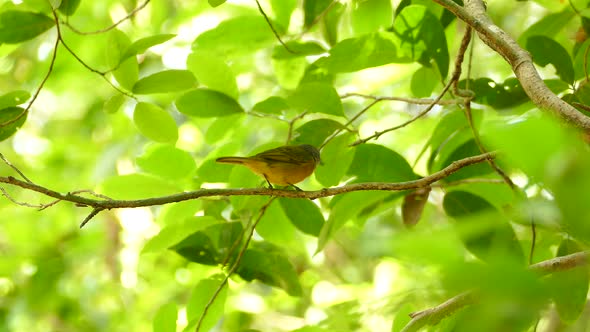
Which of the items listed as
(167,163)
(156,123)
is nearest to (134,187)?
(167,163)

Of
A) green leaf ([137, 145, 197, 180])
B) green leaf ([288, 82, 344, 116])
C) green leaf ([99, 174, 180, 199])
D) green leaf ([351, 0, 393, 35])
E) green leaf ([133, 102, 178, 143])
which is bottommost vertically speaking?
green leaf ([99, 174, 180, 199])

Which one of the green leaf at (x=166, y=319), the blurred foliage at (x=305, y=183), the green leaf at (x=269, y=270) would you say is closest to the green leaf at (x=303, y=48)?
the blurred foliage at (x=305, y=183)

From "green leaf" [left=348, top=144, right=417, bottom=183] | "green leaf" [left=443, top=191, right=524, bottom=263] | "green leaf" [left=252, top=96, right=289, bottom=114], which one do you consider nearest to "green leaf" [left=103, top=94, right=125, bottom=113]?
"green leaf" [left=252, top=96, right=289, bottom=114]

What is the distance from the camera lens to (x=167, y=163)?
2570mm

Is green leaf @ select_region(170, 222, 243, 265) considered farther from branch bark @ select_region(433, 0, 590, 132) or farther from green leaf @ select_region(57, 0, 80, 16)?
branch bark @ select_region(433, 0, 590, 132)

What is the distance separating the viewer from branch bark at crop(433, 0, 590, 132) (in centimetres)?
149

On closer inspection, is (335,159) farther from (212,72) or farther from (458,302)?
(458,302)

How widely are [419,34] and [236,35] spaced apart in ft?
2.41

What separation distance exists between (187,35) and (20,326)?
213 centimetres

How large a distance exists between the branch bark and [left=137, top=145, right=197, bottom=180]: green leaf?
122 cm

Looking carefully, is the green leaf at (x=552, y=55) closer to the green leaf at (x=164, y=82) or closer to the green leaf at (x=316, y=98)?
the green leaf at (x=316, y=98)

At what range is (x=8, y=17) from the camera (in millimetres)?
2232

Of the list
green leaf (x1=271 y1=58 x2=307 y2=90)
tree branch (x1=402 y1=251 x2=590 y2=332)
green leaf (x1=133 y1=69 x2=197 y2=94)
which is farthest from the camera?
green leaf (x1=271 y1=58 x2=307 y2=90)

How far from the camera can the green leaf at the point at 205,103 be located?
8.14 ft
